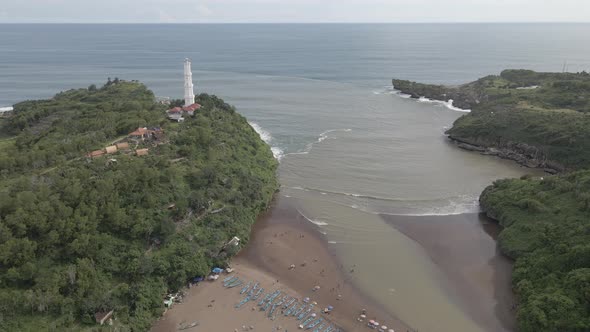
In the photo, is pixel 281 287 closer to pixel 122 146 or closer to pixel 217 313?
pixel 217 313

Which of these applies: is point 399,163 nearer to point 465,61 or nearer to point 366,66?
point 366,66

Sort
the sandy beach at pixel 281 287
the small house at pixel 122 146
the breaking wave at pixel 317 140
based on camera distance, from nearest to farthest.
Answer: the sandy beach at pixel 281 287 → the small house at pixel 122 146 → the breaking wave at pixel 317 140

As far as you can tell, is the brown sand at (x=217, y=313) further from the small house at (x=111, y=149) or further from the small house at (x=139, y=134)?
the small house at (x=139, y=134)

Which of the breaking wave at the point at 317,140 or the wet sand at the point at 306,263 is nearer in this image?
the wet sand at the point at 306,263

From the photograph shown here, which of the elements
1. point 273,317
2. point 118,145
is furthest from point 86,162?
point 273,317

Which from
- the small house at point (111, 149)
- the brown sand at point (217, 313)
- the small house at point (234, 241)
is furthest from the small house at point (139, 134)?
the brown sand at point (217, 313)

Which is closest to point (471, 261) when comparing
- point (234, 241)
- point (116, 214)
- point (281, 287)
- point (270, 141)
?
point (281, 287)
